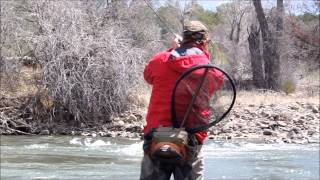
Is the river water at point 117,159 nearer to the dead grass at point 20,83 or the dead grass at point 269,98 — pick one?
the dead grass at point 20,83

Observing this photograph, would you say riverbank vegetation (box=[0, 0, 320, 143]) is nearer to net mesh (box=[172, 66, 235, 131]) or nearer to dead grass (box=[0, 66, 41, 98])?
dead grass (box=[0, 66, 41, 98])

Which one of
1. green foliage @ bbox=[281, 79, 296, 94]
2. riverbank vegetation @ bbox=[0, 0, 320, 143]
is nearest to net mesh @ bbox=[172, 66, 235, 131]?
riverbank vegetation @ bbox=[0, 0, 320, 143]

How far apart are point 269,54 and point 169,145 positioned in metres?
30.0

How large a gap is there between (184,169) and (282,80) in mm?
28560

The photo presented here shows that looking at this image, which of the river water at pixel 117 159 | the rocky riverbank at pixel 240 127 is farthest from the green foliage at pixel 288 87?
the river water at pixel 117 159

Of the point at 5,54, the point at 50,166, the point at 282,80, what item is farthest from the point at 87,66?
the point at 282,80

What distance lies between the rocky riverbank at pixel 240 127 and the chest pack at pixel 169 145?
15071mm

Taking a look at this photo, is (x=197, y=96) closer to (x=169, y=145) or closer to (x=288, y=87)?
(x=169, y=145)

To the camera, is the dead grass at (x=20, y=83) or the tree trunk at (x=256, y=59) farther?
the tree trunk at (x=256, y=59)

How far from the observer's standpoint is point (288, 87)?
3209 centimetres

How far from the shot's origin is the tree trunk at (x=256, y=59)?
3338 centimetres

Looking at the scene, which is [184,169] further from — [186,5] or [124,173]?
[186,5]

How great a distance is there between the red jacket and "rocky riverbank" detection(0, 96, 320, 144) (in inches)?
591

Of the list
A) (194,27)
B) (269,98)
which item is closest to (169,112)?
(194,27)
